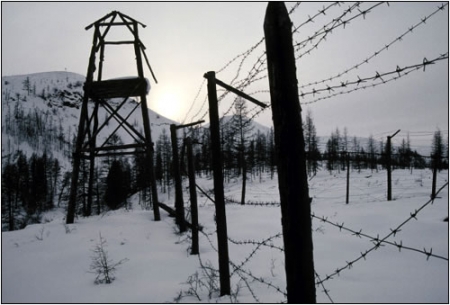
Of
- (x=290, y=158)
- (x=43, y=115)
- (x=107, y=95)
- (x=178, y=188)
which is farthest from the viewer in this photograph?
(x=43, y=115)

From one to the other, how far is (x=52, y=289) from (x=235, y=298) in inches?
102

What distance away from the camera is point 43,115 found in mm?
119500

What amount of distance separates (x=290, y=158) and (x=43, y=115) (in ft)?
464

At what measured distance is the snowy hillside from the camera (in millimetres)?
91819

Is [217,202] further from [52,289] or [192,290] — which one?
[52,289]

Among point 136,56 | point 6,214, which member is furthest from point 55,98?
point 136,56

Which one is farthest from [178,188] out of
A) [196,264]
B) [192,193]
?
[196,264]

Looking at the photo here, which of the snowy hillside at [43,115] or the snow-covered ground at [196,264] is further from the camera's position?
the snowy hillside at [43,115]

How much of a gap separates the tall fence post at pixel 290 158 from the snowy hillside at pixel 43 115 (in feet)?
257

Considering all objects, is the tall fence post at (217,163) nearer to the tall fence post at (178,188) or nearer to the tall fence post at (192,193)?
the tall fence post at (192,193)

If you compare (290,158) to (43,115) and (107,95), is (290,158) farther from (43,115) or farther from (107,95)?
(43,115)

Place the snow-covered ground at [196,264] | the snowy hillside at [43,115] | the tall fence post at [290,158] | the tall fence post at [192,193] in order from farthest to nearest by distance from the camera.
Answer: the snowy hillside at [43,115], the tall fence post at [192,193], the snow-covered ground at [196,264], the tall fence post at [290,158]

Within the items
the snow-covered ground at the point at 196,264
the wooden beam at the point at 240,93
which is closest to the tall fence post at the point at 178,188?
the snow-covered ground at the point at 196,264

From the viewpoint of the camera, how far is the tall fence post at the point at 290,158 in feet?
5.59
